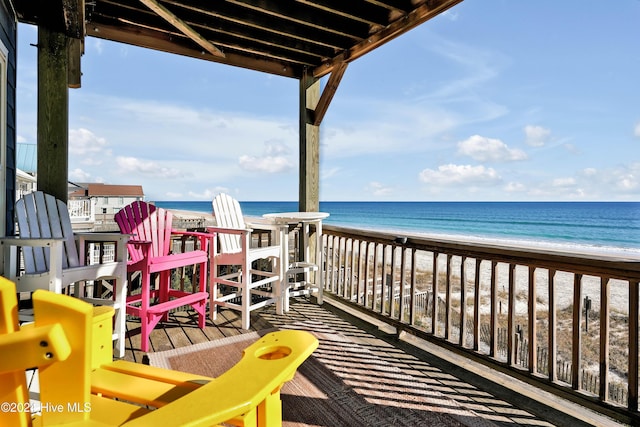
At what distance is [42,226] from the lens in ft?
7.88

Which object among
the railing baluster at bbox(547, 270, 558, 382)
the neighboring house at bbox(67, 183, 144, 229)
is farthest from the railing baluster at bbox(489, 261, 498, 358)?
the neighboring house at bbox(67, 183, 144, 229)

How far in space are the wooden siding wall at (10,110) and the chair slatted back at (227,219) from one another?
4.89ft

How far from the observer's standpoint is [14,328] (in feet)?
2.13

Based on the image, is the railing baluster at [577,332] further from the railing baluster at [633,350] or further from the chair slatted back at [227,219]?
the chair slatted back at [227,219]

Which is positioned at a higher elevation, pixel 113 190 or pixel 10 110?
pixel 113 190

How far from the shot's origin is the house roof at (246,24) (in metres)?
2.61

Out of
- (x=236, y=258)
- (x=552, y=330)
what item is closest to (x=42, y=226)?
(x=236, y=258)

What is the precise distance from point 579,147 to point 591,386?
32696mm

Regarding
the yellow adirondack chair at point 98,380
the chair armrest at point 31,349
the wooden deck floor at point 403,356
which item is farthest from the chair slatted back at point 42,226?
the chair armrest at point 31,349

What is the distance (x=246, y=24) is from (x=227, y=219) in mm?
1750

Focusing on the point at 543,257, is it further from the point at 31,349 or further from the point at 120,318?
the point at 120,318

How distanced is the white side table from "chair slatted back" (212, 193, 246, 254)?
0.29 metres

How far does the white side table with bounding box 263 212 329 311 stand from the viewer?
349cm

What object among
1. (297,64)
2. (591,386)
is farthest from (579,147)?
(297,64)
